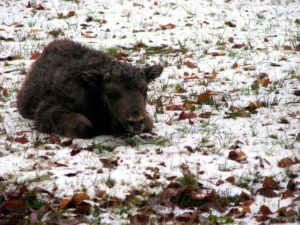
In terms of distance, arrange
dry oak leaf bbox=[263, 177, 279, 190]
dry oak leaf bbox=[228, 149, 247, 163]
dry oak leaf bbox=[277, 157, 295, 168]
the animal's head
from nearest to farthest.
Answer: dry oak leaf bbox=[263, 177, 279, 190]
dry oak leaf bbox=[277, 157, 295, 168]
dry oak leaf bbox=[228, 149, 247, 163]
the animal's head

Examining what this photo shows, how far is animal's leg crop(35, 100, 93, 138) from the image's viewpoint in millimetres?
7805

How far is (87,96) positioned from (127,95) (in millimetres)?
703

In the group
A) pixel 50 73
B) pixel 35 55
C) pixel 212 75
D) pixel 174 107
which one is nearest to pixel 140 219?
pixel 50 73

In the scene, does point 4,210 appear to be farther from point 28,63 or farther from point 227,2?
point 227,2

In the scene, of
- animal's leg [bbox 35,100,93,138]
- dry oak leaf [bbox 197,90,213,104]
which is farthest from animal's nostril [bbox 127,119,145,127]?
dry oak leaf [bbox 197,90,213,104]

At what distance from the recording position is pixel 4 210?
5.49m

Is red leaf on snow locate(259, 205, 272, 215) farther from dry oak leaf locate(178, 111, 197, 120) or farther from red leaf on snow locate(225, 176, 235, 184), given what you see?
dry oak leaf locate(178, 111, 197, 120)

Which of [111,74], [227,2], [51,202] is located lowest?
[51,202]

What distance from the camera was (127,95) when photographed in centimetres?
780

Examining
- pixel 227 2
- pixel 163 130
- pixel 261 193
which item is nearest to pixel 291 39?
pixel 227 2

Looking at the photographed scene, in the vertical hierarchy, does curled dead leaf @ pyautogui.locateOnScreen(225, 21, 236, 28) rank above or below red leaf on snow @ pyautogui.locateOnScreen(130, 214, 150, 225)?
above

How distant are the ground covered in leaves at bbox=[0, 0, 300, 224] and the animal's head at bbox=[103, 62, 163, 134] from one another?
1.03ft

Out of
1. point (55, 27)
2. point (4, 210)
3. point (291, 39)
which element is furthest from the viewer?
point (55, 27)

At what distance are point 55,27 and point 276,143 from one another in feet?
28.6
